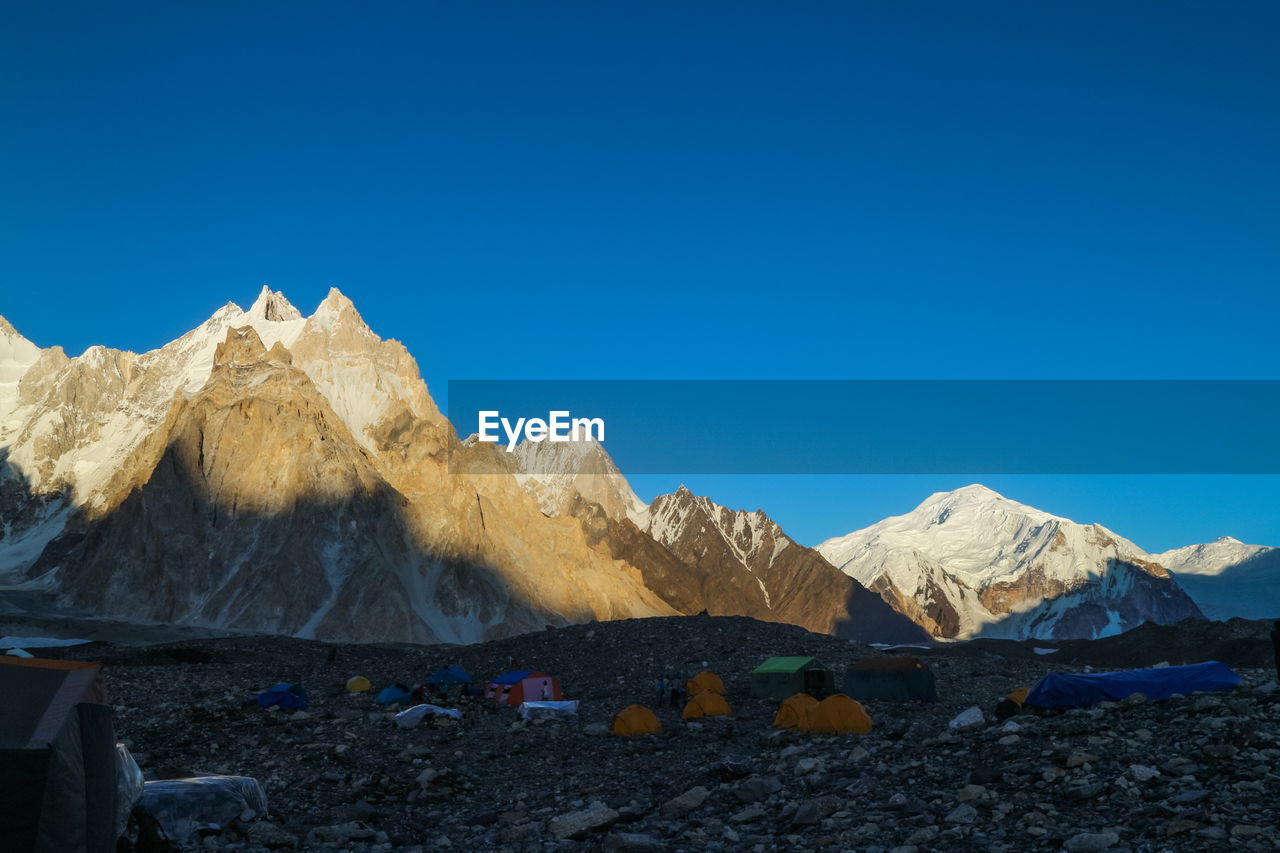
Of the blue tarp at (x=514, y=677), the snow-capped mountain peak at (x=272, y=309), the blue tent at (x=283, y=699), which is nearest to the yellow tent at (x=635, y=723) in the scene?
the blue tarp at (x=514, y=677)

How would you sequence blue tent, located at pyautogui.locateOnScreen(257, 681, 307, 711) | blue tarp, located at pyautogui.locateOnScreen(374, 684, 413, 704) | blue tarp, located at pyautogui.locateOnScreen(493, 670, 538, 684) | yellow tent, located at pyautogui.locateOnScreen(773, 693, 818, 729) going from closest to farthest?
yellow tent, located at pyautogui.locateOnScreen(773, 693, 818, 729)
blue tent, located at pyautogui.locateOnScreen(257, 681, 307, 711)
blue tarp, located at pyautogui.locateOnScreen(374, 684, 413, 704)
blue tarp, located at pyautogui.locateOnScreen(493, 670, 538, 684)

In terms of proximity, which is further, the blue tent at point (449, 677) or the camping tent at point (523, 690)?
the blue tent at point (449, 677)

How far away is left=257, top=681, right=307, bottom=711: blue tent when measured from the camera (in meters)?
31.6

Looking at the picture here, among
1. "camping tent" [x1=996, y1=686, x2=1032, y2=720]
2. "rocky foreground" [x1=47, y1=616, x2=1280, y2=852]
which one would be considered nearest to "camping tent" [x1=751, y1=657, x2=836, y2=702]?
"rocky foreground" [x1=47, y1=616, x2=1280, y2=852]

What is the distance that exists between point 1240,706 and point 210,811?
15.7 meters

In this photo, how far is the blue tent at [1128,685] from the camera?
19.1 meters

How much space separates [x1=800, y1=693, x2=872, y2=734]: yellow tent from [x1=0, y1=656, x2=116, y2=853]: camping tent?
50.9 ft

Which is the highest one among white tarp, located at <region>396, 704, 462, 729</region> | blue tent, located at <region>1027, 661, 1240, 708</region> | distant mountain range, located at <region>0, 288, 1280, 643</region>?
distant mountain range, located at <region>0, 288, 1280, 643</region>

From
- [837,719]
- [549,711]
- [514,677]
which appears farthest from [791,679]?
[514,677]

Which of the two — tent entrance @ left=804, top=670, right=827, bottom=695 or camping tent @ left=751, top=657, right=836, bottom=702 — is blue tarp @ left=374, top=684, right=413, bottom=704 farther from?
tent entrance @ left=804, top=670, right=827, bottom=695

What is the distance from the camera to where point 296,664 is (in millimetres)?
48125

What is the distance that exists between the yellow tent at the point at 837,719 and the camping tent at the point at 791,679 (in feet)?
28.0

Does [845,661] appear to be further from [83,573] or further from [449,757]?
[83,573]

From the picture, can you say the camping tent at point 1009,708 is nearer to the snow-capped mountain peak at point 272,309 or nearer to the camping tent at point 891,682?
the camping tent at point 891,682
